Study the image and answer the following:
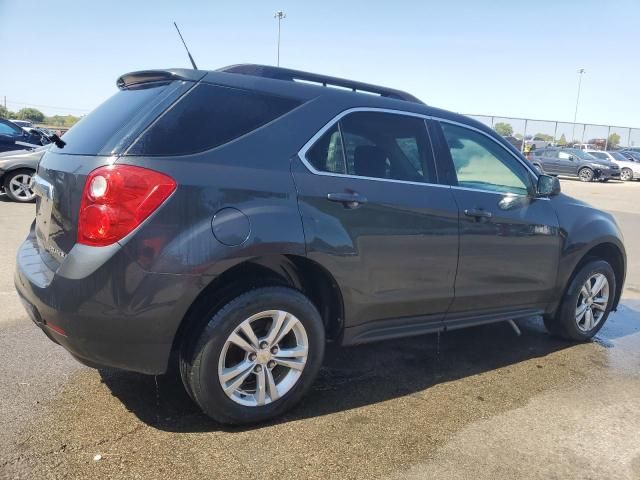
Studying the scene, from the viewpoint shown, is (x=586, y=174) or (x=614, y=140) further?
(x=614, y=140)

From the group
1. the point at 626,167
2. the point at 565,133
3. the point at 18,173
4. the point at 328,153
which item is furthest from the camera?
the point at 565,133

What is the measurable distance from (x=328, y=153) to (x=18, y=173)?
9.41 m

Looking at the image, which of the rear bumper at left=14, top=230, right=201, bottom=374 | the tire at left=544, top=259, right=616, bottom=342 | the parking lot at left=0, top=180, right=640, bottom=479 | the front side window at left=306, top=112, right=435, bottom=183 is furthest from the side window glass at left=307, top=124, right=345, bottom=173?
the tire at left=544, top=259, right=616, bottom=342

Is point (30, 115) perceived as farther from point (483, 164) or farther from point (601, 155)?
point (483, 164)

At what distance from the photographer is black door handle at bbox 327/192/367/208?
3.09 m

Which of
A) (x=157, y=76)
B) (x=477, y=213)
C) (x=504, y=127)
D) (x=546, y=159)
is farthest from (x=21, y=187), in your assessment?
(x=504, y=127)

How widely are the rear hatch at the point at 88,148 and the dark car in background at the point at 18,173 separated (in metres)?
8.28

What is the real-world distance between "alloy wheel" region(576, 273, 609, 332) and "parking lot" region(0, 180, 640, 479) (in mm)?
346

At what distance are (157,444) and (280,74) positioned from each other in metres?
2.20

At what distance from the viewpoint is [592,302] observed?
4742 millimetres

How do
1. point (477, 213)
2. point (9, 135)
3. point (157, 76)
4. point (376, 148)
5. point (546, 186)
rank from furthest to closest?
point (9, 135), point (546, 186), point (477, 213), point (376, 148), point (157, 76)

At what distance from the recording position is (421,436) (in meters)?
3.03

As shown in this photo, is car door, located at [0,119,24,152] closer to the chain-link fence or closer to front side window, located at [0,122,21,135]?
front side window, located at [0,122,21,135]

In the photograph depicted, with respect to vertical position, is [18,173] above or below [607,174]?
above
